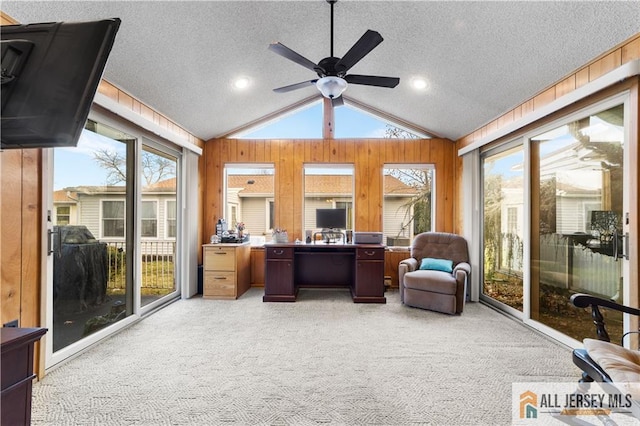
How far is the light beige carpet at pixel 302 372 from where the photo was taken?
175cm

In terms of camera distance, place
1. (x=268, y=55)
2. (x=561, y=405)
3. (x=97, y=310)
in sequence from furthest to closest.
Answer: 1. (x=268, y=55)
2. (x=97, y=310)
3. (x=561, y=405)

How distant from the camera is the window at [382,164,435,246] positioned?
16.4ft

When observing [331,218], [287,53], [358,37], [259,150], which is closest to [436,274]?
[331,218]

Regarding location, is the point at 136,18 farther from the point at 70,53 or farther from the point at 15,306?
the point at 15,306

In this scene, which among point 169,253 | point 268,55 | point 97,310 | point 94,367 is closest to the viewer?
point 94,367

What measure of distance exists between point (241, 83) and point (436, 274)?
11.2ft

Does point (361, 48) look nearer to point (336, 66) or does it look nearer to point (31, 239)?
point (336, 66)

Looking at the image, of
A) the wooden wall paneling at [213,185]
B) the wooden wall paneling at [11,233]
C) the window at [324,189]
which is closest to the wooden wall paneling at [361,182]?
the window at [324,189]

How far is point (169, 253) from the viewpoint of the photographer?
4168mm

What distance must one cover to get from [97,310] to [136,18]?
2.65 m

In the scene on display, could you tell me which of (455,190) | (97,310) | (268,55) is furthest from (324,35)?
(97,310)

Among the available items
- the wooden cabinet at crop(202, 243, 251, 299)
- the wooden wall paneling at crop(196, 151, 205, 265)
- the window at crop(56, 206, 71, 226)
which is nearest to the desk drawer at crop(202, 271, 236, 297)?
the wooden cabinet at crop(202, 243, 251, 299)

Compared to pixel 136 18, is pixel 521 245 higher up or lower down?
lower down

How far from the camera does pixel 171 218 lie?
4215mm
